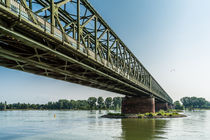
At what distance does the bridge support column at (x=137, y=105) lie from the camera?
219 ft

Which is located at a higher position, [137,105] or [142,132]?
[142,132]

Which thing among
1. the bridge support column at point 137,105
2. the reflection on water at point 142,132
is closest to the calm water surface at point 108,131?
the reflection on water at point 142,132

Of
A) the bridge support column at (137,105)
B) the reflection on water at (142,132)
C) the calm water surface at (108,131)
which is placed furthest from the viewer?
the bridge support column at (137,105)

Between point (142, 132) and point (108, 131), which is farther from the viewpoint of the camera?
point (108, 131)

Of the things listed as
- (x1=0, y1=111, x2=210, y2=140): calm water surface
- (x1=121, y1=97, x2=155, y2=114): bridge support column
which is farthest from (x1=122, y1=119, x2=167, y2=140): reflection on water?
(x1=121, y1=97, x2=155, y2=114): bridge support column

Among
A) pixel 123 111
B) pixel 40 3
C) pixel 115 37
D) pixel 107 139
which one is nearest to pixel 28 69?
pixel 40 3

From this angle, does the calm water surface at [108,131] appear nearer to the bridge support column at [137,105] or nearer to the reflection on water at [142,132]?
the reflection on water at [142,132]

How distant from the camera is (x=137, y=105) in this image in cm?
6862

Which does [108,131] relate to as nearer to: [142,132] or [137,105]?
[142,132]

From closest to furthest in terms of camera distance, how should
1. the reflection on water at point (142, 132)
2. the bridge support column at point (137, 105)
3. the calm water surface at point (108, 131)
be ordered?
the reflection on water at point (142, 132) < the calm water surface at point (108, 131) < the bridge support column at point (137, 105)

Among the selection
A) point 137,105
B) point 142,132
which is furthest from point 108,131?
point 137,105

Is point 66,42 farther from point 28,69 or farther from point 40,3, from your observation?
point 28,69

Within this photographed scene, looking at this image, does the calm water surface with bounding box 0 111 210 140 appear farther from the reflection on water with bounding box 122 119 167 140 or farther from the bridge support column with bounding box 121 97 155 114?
the bridge support column with bounding box 121 97 155 114

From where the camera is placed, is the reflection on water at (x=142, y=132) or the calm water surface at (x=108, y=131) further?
the calm water surface at (x=108, y=131)
